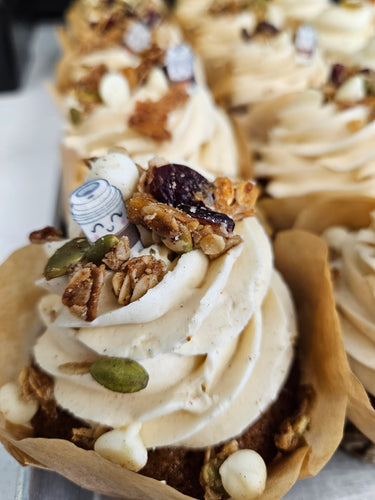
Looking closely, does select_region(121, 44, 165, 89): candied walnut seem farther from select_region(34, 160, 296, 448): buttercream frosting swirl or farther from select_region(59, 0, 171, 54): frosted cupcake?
select_region(34, 160, 296, 448): buttercream frosting swirl

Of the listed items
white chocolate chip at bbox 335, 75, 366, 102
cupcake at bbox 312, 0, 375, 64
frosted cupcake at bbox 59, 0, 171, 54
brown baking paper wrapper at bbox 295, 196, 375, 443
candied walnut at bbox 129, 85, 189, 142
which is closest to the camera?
brown baking paper wrapper at bbox 295, 196, 375, 443

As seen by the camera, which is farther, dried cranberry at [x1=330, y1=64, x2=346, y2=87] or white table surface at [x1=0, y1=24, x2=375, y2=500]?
dried cranberry at [x1=330, y1=64, x2=346, y2=87]

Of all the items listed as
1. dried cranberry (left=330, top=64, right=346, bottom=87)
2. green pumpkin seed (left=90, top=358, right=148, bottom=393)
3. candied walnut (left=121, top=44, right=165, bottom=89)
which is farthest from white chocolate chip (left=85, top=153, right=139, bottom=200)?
dried cranberry (left=330, top=64, right=346, bottom=87)

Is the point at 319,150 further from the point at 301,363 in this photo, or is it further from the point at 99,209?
the point at 99,209

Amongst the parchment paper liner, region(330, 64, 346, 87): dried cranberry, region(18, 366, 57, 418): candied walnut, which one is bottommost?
region(18, 366, 57, 418): candied walnut

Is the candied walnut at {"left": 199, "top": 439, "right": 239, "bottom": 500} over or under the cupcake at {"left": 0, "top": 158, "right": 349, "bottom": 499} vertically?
under

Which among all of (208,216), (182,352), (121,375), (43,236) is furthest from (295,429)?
(43,236)
